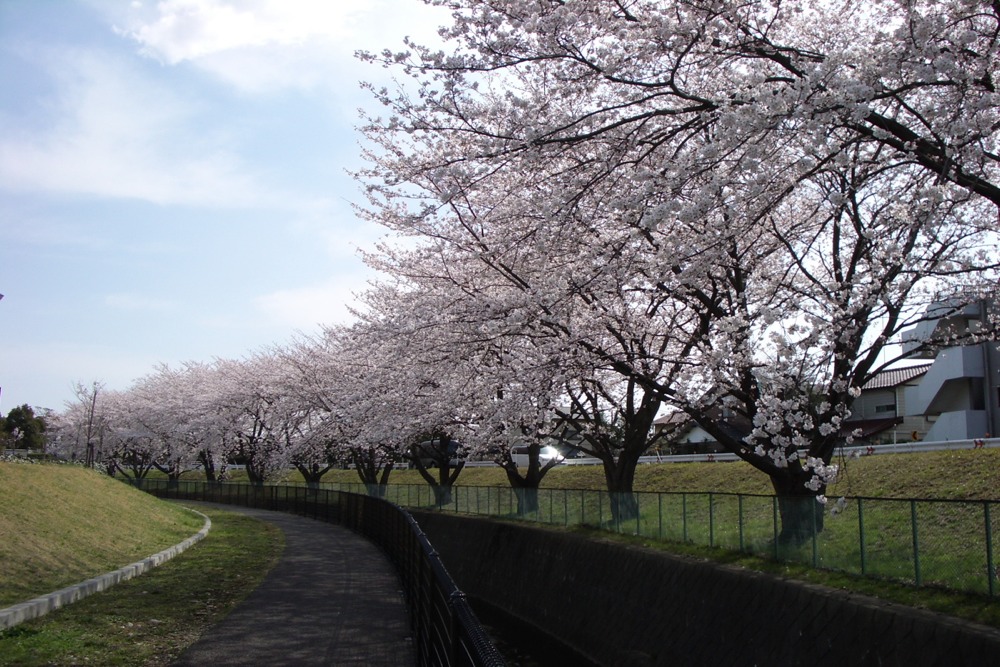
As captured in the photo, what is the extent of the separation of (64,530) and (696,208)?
1366cm

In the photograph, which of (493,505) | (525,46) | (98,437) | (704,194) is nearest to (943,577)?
(704,194)

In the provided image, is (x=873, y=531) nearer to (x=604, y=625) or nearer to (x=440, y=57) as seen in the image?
(x=604, y=625)

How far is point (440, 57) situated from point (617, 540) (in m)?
11.1

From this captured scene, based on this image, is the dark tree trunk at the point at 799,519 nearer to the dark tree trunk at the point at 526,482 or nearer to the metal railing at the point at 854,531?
the metal railing at the point at 854,531

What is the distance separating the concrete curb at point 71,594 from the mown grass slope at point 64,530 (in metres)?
0.24

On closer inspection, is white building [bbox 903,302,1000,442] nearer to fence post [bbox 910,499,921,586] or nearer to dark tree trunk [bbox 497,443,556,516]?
dark tree trunk [bbox 497,443,556,516]

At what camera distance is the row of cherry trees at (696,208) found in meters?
8.91

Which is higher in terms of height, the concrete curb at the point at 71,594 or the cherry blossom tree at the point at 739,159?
the cherry blossom tree at the point at 739,159

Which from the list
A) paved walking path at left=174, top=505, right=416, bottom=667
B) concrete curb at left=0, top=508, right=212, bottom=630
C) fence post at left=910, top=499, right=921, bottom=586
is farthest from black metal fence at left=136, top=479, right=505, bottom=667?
fence post at left=910, top=499, right=921, bottom=586

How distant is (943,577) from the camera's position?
10.4m

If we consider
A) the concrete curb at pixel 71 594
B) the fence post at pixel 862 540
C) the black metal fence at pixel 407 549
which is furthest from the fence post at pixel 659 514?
the concrete curb at pixel 71 594

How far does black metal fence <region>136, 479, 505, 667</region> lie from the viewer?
535 cm

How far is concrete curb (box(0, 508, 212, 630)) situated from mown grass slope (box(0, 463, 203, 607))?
24cm

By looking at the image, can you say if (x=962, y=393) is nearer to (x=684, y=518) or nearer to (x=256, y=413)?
(x=684, y=518)
